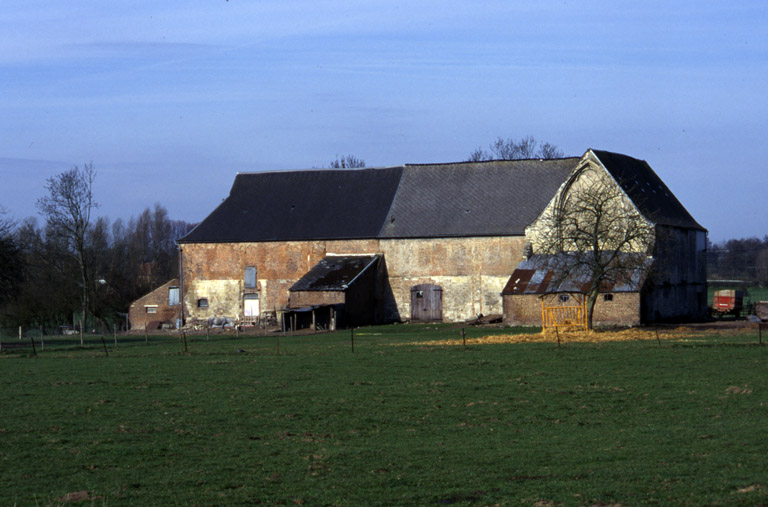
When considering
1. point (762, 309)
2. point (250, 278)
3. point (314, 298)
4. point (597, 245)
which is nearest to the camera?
point (597, 245)

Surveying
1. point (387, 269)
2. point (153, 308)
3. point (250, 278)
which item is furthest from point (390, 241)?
point (153, 308)

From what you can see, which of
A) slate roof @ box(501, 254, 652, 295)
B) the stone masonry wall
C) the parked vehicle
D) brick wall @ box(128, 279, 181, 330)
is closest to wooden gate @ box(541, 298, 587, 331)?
slate roof @ box(501, 254, 652, 295)

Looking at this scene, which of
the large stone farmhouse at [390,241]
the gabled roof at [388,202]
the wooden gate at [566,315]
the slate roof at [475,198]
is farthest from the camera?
the gabled roof at [388,202]

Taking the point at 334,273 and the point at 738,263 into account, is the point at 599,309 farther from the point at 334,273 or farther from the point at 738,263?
the point at 738,263

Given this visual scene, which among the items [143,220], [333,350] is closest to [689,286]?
[333,350]

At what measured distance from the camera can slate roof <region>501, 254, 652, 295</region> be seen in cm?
4609

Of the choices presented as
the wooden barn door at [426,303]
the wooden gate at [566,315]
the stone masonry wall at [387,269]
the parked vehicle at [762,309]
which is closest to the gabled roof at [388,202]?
the stone masonry wall at [387,269]

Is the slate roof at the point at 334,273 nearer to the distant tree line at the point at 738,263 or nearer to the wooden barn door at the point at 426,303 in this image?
the wooden barn door at the point at 426,303

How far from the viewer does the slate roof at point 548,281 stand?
151ft

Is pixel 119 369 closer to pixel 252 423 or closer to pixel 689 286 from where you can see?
pixel 252 423

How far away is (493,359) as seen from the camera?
29.3 m

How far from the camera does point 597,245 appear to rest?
42.6m

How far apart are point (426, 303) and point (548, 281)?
33.5 feet

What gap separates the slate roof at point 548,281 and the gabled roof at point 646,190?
456cm
